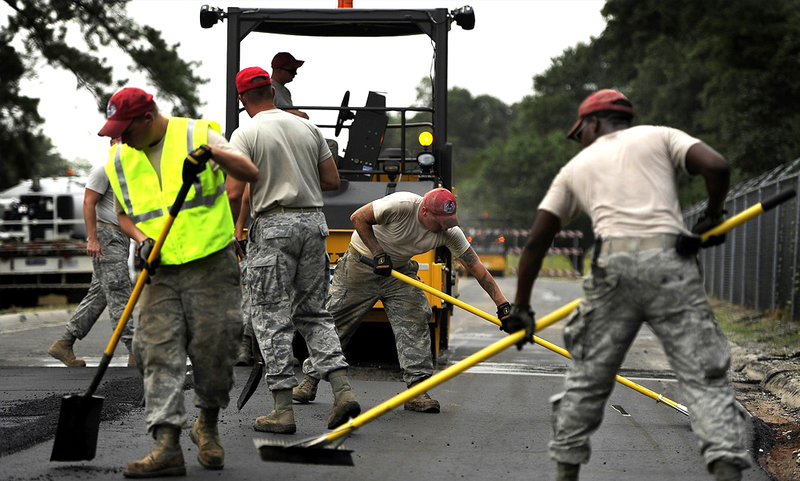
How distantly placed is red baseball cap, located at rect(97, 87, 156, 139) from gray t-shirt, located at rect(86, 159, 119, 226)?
12.5 feet

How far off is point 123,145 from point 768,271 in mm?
12203

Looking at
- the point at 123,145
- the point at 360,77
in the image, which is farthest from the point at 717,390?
the point at 360,77

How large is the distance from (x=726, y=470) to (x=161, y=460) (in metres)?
2.45

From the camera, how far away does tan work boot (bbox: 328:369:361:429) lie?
19.8ft

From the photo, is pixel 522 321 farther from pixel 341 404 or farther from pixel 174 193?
pixel 341 404

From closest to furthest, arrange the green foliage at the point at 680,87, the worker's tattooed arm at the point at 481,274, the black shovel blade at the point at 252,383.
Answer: the black shovel blade at the point at 252,383 < the worker's tattooed arm at the point at 481,274 < the green foliage at the point at 680,87

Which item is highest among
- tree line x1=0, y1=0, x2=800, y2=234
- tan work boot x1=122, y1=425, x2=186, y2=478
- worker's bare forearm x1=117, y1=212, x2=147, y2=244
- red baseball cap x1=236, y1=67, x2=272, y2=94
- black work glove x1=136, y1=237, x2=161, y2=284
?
tree line x1=0, y1=0, x2=800, y2=234

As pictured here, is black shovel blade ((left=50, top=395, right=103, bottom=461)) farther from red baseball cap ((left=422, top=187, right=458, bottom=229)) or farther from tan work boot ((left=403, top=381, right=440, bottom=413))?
red baseball cap ((left=422, top=187, right=458, bottom=229))

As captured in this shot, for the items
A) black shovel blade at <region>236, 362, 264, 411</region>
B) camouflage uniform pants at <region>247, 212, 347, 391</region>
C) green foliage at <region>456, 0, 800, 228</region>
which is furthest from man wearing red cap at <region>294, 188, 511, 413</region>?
green foliage at <region>456, 0, 800, 228</region>

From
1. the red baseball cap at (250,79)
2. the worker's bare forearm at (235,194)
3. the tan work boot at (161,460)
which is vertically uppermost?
the red baseball cap at (250,79)

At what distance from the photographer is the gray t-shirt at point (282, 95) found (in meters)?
9.14

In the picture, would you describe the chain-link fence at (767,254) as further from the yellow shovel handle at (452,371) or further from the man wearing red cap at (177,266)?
the man wearing red cap at (177,266)

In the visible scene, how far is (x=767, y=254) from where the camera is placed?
50.8 ft

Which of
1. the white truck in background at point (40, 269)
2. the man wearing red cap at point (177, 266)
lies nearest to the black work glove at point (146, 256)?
the man wearing red cap at point (177, 266)
